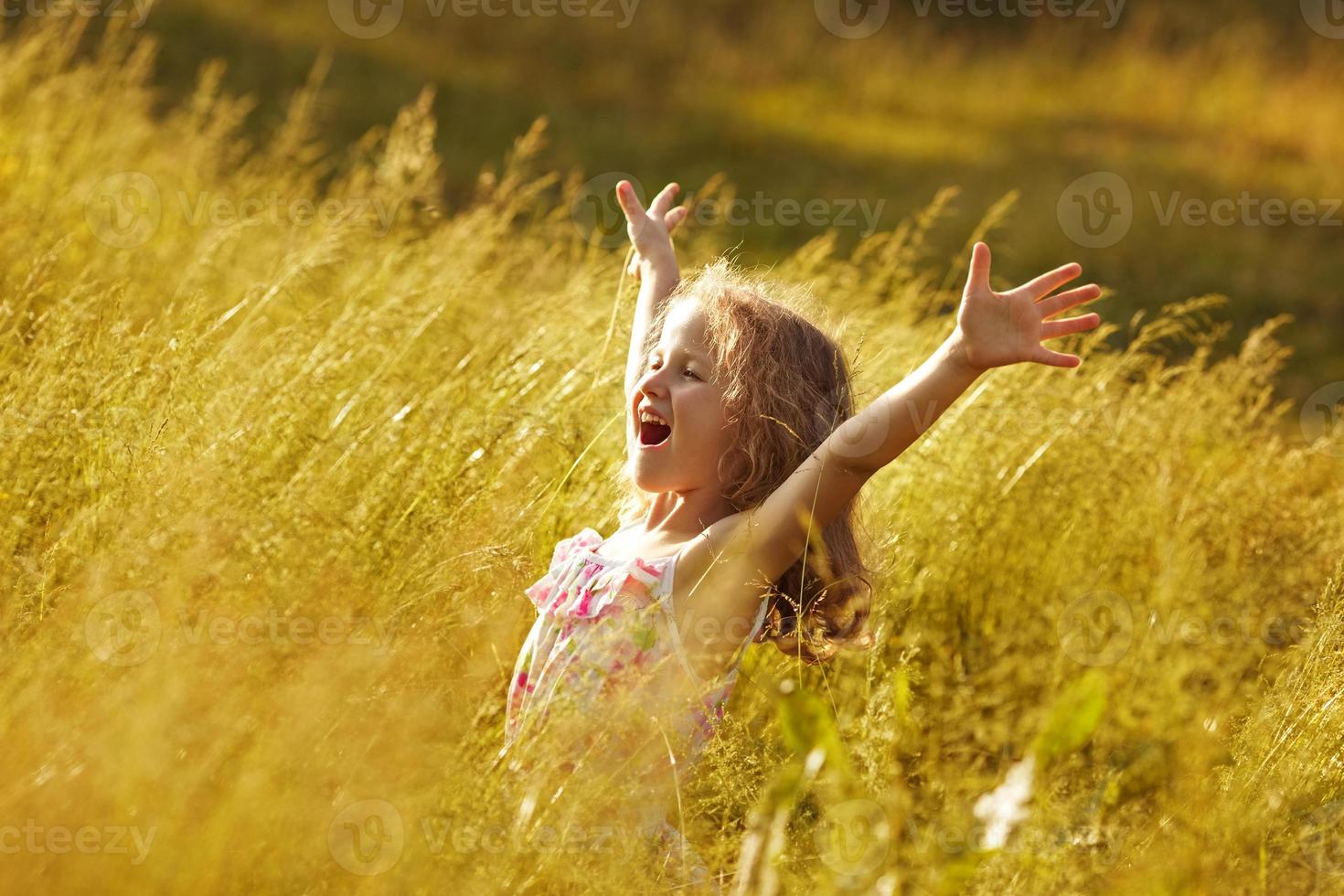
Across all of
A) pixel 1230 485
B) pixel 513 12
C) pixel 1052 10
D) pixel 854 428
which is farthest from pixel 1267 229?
pixel 854 428

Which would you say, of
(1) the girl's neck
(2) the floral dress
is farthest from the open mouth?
(2) the floral dress

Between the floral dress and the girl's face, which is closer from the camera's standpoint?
the floral dress

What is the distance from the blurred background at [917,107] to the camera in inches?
383

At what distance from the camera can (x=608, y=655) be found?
199cm

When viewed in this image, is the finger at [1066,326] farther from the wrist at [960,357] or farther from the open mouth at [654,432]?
the open mouth at [654,432]

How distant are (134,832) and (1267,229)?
11.1m

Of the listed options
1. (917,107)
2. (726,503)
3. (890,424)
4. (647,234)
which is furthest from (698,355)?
(917,107)

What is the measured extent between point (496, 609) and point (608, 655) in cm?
19

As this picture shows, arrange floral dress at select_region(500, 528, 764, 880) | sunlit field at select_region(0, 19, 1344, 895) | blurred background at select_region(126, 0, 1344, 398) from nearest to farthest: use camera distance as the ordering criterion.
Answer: sunlit field at select_region(0, 19, 1344, 895), floral dress at select_region(500, 528, 764, 880), blurred background at select_region(126, 0, 1344, 398)

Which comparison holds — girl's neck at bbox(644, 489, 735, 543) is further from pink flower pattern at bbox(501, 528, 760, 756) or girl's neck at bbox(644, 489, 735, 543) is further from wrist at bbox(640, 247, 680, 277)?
wrist at bbox(640, 247, 680, 277)

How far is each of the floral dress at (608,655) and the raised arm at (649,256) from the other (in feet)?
1.73

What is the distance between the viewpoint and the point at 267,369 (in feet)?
8.13

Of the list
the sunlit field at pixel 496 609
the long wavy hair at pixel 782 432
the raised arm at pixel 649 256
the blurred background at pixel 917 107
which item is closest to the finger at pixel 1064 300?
the long wavy hair at pixel 782 432

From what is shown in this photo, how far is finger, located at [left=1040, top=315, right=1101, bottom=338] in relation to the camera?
1969 mm
